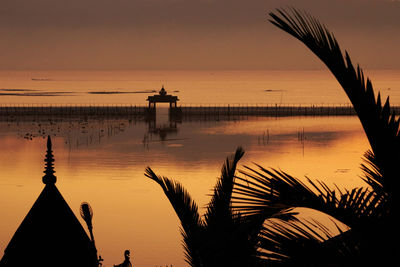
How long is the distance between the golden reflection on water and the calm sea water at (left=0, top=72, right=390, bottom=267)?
0.08 meters

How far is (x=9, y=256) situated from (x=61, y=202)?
2.66 ft

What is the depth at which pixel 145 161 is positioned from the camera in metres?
64.0

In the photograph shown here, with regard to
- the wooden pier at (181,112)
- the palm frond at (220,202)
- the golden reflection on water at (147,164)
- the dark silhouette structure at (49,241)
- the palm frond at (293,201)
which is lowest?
the golden reflection on water at (147,164)

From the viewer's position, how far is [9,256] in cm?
778

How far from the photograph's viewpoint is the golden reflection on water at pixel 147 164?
36.7m

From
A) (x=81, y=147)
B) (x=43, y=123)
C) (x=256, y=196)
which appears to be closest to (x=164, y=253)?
(x=256, y=196)

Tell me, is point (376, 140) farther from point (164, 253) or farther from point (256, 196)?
point (164, 253)

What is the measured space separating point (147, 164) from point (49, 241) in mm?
54793

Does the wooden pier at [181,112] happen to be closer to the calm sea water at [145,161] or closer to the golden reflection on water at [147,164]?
the calm sea water at [145,161]

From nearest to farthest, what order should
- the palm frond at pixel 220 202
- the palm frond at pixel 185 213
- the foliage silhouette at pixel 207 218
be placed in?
1. the foliage silhouette at pixel 207 218
2. the palm frond at pixel 220 202
3. the palm frond at pixel 185 213

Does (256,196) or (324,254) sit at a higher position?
(256,196)

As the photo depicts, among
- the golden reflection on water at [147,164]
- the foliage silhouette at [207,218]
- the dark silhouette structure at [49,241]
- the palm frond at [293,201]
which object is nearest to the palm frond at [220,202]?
the foliage silhouette at [207,218]

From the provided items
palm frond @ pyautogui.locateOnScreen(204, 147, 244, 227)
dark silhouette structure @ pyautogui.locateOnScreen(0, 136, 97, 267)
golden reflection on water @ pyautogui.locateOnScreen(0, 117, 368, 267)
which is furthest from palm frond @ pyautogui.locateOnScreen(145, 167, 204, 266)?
golden reflection on water @ pyautogui.locateOnScreen(0, 117, 368, 267)

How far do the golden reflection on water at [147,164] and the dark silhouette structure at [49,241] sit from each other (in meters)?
23.0
